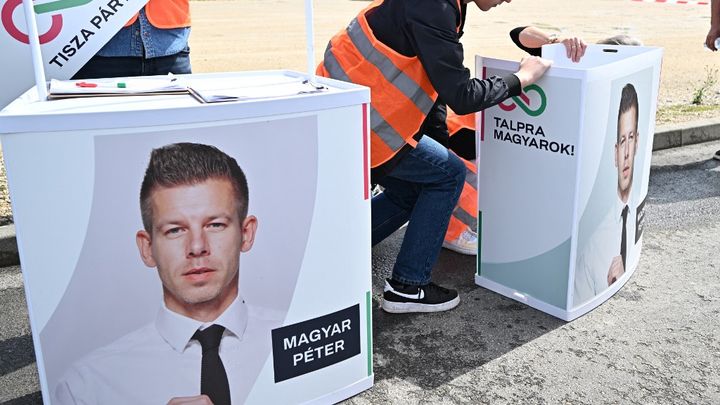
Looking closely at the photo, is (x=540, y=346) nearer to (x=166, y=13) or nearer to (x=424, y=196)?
(x=424, y=196)

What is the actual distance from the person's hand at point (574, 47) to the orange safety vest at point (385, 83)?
0.78 metres

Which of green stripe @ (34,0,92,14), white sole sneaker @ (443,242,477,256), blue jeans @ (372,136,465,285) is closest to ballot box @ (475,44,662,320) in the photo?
blue jeans @ (372,136,465,285)

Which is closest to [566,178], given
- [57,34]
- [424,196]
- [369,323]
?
[424,196]

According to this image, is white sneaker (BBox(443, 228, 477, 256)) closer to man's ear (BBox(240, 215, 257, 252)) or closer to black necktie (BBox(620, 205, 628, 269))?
black necktie (BBox(620, 205, 628, 269))

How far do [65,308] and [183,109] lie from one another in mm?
618

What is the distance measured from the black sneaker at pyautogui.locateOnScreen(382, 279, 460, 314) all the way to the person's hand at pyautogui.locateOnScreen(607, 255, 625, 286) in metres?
0.69

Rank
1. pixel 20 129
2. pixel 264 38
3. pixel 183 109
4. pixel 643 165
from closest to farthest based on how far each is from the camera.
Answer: pixel 20 129, pixel 183 109, pixel 643 165, pixel 264 38

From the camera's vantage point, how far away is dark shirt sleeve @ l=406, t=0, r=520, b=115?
2.57 metres

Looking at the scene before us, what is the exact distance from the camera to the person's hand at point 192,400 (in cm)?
215

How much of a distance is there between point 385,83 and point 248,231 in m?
0.88

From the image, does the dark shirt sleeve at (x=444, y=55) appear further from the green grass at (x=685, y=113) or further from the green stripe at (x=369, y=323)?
the green grass at (x=685, y=113)

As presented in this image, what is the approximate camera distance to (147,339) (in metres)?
2.07

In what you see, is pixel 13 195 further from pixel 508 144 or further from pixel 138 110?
pixel 508 144

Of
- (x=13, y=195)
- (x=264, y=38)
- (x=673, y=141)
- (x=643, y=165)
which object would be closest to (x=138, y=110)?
(x=13, y=195)
